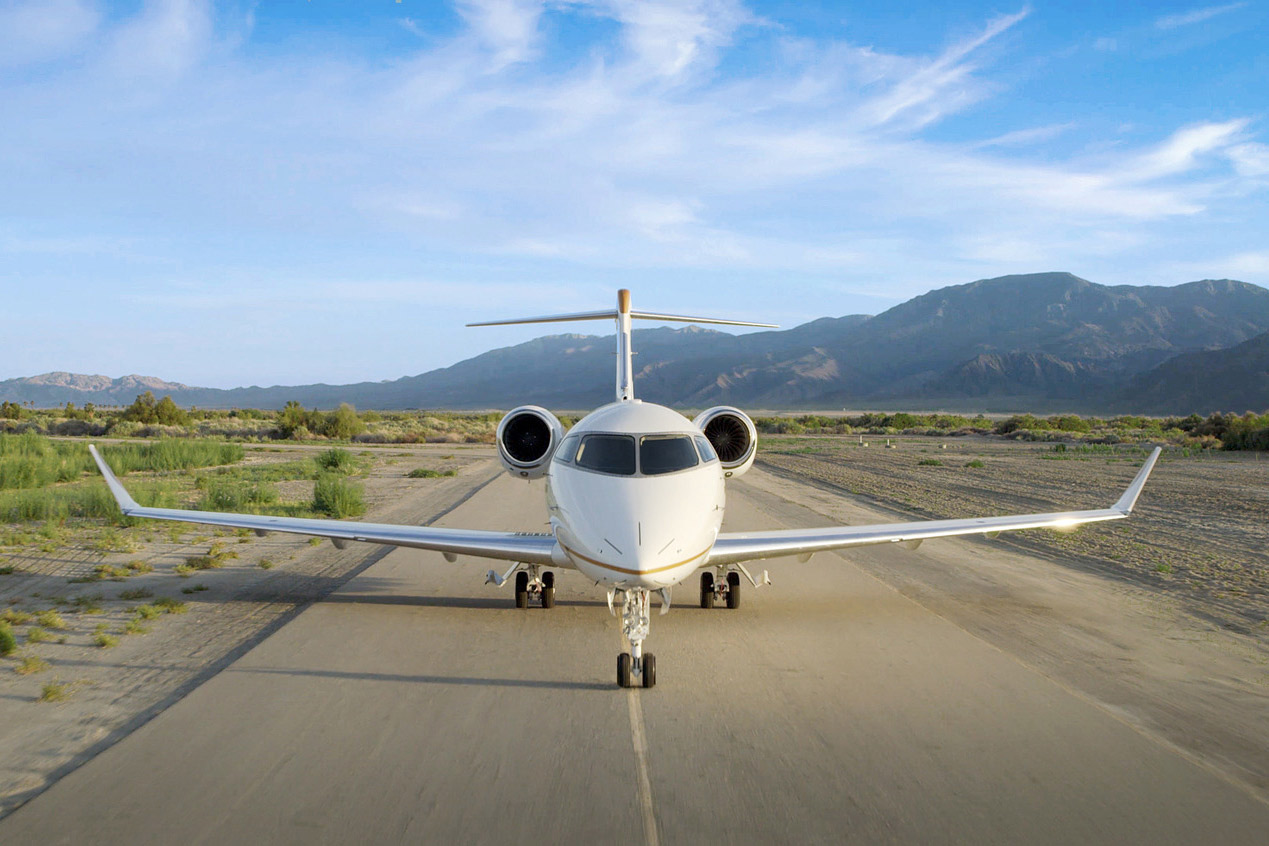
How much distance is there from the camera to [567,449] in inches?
341

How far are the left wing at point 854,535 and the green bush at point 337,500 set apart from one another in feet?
Result: 39.3

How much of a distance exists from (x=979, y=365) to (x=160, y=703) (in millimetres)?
192368

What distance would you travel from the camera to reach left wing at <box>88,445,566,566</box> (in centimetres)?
884

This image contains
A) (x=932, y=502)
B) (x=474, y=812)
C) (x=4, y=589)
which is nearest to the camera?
(x=474, y=812)

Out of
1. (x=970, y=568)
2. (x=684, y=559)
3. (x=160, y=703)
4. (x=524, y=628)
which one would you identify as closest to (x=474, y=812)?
(x=684, y=559)

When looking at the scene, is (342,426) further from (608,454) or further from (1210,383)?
(1210,383)

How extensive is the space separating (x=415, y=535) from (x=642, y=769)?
191 inches

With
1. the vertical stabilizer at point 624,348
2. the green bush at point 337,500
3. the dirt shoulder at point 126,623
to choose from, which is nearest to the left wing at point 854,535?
the vertical stabilizer at point 624,348

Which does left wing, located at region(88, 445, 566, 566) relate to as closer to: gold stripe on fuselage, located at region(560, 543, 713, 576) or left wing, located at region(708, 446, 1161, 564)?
gold stripe on fuselage, located at region(560, 543, 713, 576)

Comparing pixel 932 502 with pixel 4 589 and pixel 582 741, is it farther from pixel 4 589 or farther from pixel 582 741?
pixel 4 589

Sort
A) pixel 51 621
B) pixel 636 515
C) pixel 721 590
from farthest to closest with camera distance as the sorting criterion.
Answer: pixel 721 590 < pixel 51 621 < pixel 636 515

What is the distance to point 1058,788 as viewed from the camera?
201 inches

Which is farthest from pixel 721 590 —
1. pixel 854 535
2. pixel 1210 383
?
pixel 1210 383

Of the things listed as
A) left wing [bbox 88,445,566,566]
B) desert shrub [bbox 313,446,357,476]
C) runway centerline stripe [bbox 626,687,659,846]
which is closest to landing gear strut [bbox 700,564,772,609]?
left wing [bbox 88,445,566,566]
